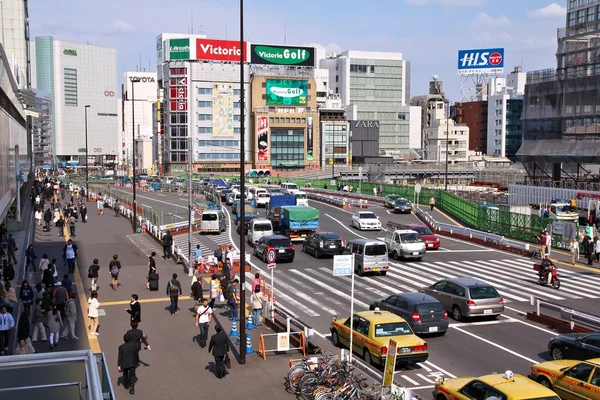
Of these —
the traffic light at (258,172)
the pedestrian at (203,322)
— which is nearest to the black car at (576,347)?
the pedestrian at (203,322)

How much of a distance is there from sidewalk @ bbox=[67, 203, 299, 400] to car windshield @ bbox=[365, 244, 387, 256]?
875 centimetres

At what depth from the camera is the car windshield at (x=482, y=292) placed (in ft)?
74.4

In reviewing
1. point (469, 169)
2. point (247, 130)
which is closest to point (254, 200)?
point (469, 169)

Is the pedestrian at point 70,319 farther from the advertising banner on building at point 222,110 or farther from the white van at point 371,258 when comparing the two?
the advertising banner on building at point 222,110

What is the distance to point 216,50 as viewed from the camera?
14488cm

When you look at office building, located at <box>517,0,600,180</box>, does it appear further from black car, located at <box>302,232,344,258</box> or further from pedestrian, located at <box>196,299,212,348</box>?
pedestrian, located at <box>196,299,212,348</box>

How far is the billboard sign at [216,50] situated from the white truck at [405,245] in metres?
111

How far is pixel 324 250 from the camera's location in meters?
37.1

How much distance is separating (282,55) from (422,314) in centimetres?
13483

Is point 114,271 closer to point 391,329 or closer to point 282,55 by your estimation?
point 391,329

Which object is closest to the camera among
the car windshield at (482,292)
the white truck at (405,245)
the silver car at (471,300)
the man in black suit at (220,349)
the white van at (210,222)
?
the man in black suit at (220,349)

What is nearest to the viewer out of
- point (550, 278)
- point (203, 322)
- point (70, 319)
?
point (203, 322)

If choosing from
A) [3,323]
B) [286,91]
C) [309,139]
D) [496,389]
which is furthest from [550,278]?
[286,91]

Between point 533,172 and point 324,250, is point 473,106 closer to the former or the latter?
point 533,172
